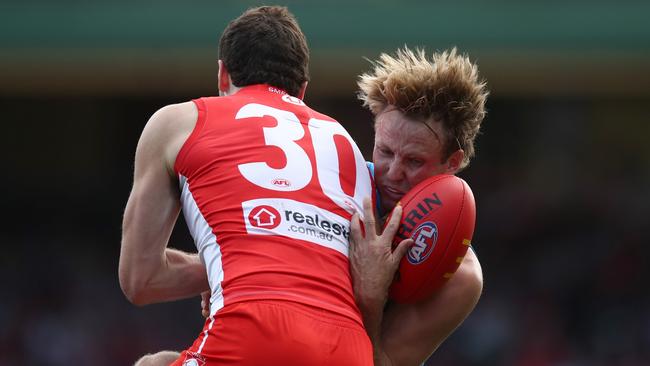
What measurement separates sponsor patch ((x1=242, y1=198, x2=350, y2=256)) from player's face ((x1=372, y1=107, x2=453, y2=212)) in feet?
1.83

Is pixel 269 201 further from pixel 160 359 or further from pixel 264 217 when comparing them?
pixel 160 359

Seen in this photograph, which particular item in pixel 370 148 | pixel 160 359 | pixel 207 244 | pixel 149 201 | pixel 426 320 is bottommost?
pixel 370 148

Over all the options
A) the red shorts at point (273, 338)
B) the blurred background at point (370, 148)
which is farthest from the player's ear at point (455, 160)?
the blurred background at point (370, 148)

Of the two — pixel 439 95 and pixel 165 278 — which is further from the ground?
pixel 439 95

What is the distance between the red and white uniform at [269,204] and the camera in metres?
3.51

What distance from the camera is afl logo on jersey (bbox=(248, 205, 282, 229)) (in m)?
3.60

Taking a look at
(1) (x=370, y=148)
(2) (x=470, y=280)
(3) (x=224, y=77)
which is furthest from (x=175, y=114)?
(1) (x=370, y=148)

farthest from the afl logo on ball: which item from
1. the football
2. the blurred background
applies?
the blurred background

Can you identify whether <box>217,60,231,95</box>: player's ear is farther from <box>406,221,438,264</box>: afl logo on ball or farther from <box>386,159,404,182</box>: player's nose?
<box>406,221,438,264</box>: afl logo on ball

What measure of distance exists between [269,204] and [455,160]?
102 centimetres

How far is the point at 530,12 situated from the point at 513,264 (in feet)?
12.5

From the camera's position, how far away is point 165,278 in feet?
12.8

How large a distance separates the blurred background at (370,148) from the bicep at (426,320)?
24.9ft

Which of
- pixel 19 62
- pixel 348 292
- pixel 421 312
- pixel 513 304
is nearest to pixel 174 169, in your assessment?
pixel 348 292
